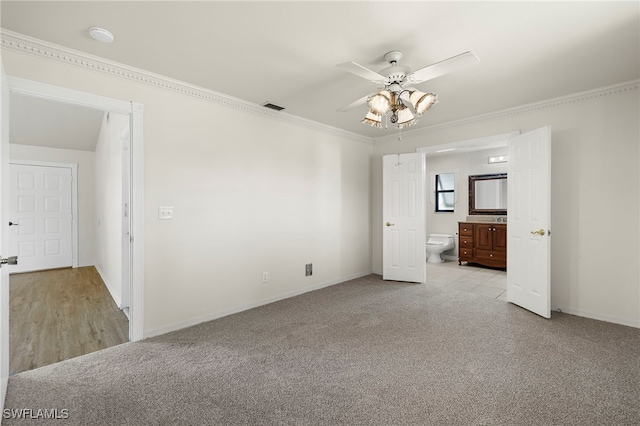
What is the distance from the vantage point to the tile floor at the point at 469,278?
438 cm

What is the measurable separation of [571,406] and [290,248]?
10.1 ft

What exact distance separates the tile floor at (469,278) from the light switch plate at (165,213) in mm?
3829

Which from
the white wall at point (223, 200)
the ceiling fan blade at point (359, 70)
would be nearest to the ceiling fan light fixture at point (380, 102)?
the ceiling fan blade at point (359, 70)

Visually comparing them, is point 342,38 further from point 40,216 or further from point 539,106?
point 40,216

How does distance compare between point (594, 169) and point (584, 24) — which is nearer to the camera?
point (584, 24)

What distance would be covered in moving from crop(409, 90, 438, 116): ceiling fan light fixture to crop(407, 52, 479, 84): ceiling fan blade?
0.36ft

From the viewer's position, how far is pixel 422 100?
2.31 meters

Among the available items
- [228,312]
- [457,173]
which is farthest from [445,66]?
[457,173]

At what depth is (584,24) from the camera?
2.07m

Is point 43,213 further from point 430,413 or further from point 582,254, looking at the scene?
point 582,254

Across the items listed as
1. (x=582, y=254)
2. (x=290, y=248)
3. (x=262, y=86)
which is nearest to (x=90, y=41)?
(x=262, y=86)

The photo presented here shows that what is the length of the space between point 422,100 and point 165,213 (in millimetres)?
2546

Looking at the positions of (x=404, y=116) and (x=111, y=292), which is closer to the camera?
(x=404, y=116)

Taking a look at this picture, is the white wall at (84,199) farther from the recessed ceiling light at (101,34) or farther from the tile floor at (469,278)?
the tile floor at (469,278)
